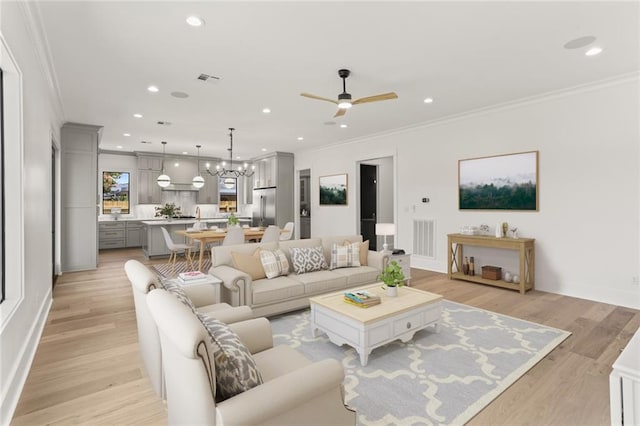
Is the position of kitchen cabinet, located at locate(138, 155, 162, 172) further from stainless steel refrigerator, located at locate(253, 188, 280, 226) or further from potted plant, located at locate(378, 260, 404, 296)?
potted plant, located at locate(378, 260, 404, 296)

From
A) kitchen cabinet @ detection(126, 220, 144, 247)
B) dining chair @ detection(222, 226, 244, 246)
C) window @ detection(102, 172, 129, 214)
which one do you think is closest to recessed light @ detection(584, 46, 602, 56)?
dining chair @ detection(222, 226, 244, 246)

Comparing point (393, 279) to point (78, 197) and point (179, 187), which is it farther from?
point (179, 187)

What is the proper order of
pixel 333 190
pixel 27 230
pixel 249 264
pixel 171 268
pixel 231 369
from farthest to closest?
pixel 333 190 < pixel 171 268 < pixel 249 264 < pixel 27 230 < pixel 231 369

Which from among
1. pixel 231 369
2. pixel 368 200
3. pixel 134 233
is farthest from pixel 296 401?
pixel 134 233

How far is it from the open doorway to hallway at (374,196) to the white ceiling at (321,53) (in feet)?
9.17

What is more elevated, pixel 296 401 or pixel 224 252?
pixel 224 252

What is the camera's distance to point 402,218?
6.67 m

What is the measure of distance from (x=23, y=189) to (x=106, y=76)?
212 centimetres

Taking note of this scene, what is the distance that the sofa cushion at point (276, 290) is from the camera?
347cm

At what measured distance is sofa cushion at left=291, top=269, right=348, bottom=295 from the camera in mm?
3829

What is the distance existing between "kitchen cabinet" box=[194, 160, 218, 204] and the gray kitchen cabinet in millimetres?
2371

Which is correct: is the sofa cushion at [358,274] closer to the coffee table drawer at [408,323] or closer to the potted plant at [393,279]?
the potted plant at [393,279]

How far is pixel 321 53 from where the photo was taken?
10.8 feet

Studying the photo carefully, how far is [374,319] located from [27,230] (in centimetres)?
288
